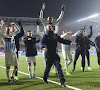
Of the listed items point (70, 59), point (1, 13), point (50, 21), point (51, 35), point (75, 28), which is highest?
point (1, 13)

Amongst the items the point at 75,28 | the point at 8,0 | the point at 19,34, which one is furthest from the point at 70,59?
the point at 75,28

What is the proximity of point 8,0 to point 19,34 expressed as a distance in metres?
45.7

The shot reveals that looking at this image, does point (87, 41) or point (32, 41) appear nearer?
point (32, 41)

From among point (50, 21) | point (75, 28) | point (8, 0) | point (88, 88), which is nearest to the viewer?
point (88, 88)

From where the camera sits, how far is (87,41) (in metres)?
8.65

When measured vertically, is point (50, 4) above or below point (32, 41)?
above

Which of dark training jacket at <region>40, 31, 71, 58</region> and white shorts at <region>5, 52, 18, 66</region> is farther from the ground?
dark training jacket at <region>40, 31, 71, 58</region>

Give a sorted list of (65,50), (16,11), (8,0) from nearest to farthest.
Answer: (65,50), (8,0), (16,11)

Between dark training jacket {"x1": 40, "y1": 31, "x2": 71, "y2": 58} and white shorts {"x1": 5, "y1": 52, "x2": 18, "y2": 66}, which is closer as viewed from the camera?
A: dark training jacket {"x1": 40, "y1": 31, "x2": 71, "y2": 58}

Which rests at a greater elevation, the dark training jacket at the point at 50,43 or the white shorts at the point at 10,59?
the dark training jacket at the point at 50,43

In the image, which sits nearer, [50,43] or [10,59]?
[50,43]

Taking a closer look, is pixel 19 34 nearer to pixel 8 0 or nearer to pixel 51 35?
pixel 51 35

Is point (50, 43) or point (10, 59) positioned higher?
point (50, 43)

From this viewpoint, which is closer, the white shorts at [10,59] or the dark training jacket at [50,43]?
the dark training jacket at [50,43]
